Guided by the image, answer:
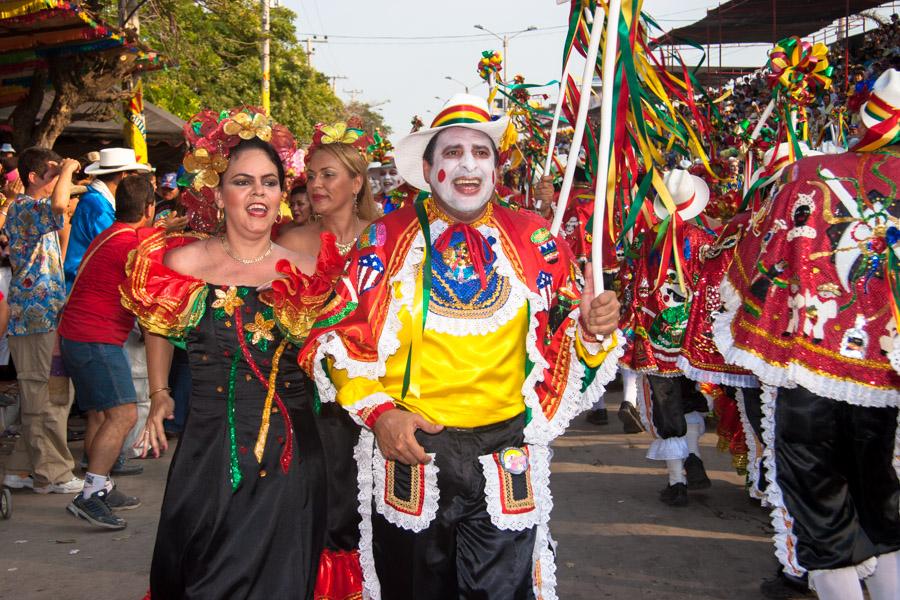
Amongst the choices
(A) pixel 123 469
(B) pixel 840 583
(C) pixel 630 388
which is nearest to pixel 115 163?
(A) pixel 123 469

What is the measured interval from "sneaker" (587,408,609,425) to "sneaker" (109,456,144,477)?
4176 millimetres

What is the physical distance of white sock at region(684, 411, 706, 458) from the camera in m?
6.42

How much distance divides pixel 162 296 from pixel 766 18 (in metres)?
23.4

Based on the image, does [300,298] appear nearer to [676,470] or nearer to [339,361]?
[339,361]

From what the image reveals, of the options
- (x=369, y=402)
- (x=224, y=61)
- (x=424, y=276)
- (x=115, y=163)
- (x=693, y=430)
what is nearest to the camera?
(x=369, y=402)

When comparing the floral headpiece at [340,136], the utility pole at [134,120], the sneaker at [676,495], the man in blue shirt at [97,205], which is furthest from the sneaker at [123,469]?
the utility pole at [134,120]

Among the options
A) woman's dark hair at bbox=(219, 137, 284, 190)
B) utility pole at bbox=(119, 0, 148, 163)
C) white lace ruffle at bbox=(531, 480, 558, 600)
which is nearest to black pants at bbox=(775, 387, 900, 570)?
white lace ruffle at bbox=(531, 480, 558, 600)

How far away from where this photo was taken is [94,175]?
774 cm

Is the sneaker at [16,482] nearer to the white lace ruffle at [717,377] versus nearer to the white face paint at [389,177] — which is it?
the white face paint at [389,177]

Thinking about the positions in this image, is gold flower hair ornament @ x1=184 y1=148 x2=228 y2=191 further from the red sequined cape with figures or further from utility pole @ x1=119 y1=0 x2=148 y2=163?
utility pole @ x1=119 y1=0 x2=148 y2=163

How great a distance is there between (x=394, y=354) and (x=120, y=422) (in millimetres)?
3502

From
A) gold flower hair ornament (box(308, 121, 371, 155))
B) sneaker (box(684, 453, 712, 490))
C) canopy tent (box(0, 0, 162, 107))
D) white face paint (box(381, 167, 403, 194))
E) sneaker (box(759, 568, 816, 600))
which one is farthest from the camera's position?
canopy tent (box(0, 0, 162, 107))

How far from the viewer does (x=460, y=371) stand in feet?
10.3

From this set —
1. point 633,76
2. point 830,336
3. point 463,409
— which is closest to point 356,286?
point 463,409
